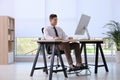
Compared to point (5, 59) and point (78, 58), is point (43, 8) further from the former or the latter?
point (78, 58)

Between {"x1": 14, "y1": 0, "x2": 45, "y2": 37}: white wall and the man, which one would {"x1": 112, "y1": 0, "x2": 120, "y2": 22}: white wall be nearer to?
{"x1": 14, "y1": 0, "x2": 45, "y2": 37}: white wall

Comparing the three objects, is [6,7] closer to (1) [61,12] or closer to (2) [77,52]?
(1) [61,12]

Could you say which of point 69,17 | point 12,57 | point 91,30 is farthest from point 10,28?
point 91,30

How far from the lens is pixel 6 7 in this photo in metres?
7.61

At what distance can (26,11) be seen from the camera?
25.0 feet

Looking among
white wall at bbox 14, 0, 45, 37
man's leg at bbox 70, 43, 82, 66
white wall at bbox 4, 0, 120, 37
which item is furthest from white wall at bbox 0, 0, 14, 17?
man's leg at bbox 70, 43, 82, 66

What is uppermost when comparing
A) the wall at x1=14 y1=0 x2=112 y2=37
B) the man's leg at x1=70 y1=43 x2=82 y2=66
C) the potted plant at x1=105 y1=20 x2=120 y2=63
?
the wall at x1=14 y1=0 x2=112 y2=37

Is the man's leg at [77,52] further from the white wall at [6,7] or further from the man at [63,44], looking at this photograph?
the white wall at [6,7]

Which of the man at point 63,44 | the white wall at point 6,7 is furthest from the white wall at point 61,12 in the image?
the man at point 63,44

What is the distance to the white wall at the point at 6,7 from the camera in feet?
24.9

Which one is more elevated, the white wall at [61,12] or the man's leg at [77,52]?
the white wall at [61,12]

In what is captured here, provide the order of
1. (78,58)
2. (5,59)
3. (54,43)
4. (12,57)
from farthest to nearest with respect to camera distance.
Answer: (12,57) → (5,59) → (78,58) → (54,43)

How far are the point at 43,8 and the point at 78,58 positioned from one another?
306 cm

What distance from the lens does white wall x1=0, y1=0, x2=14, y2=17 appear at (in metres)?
7.59
